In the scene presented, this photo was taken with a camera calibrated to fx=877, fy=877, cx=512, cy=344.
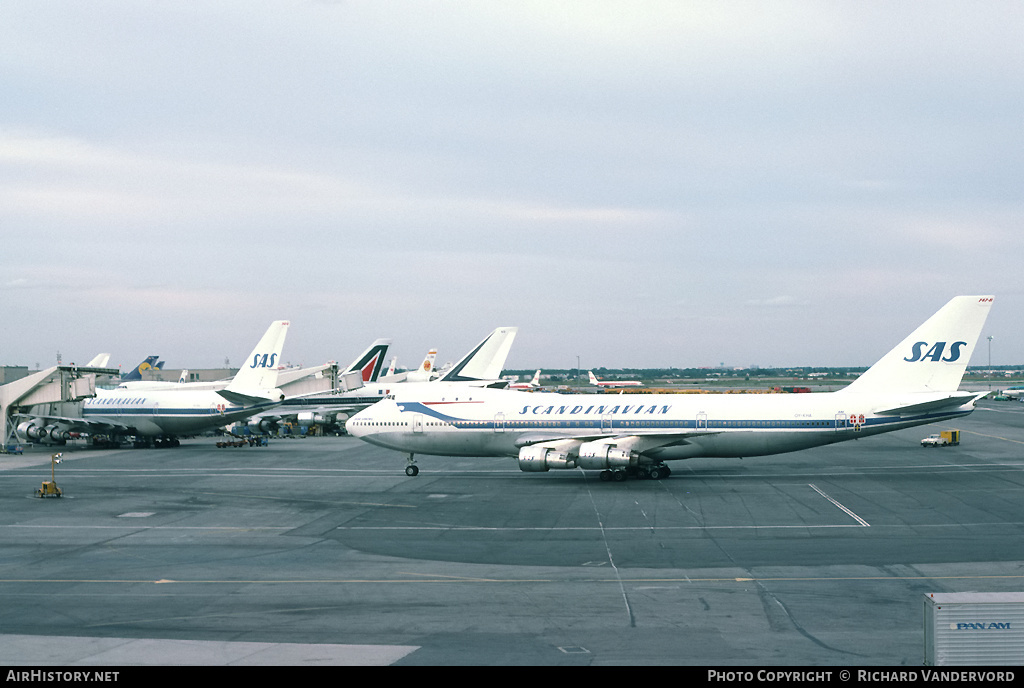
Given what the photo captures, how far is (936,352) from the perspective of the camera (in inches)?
2079

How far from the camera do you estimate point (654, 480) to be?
54594 mm

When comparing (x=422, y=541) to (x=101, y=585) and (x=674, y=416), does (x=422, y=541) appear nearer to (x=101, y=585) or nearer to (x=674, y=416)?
(x=101, y=585)

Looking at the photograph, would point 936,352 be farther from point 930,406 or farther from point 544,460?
point 544,460

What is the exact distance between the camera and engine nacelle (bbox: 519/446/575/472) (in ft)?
174

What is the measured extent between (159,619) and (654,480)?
3597 cm

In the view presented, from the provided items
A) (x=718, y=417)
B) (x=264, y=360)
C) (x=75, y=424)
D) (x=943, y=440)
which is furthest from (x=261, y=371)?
(x=943, y=440)

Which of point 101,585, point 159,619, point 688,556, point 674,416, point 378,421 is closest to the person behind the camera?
point 159,619

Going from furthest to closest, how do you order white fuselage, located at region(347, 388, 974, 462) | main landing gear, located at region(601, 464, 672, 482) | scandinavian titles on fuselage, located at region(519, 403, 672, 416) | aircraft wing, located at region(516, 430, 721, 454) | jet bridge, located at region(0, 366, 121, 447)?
jet bridge, located at region(0, 366, 121, 447)
scandinavian titles on fuselage, located at region(519, 403, 672, 416)
main landing gear, located at region(601, 464, 672, 482)
aircraft wing, located at region(516, 430, 721, 454)
white fuselage, located at region(347, 388, 974, 462)

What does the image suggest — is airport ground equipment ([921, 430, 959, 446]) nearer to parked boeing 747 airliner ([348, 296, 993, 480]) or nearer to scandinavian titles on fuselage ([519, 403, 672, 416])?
parked boeing 747 airliner ([348, 296, 993, 480])

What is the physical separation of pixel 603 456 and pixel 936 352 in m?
21.0

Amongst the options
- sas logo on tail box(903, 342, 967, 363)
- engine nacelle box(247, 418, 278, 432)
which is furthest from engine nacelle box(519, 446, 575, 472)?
engine nacelle box(247, 418, 278, 432)

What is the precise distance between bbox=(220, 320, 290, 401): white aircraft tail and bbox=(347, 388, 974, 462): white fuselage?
22.2 meters
